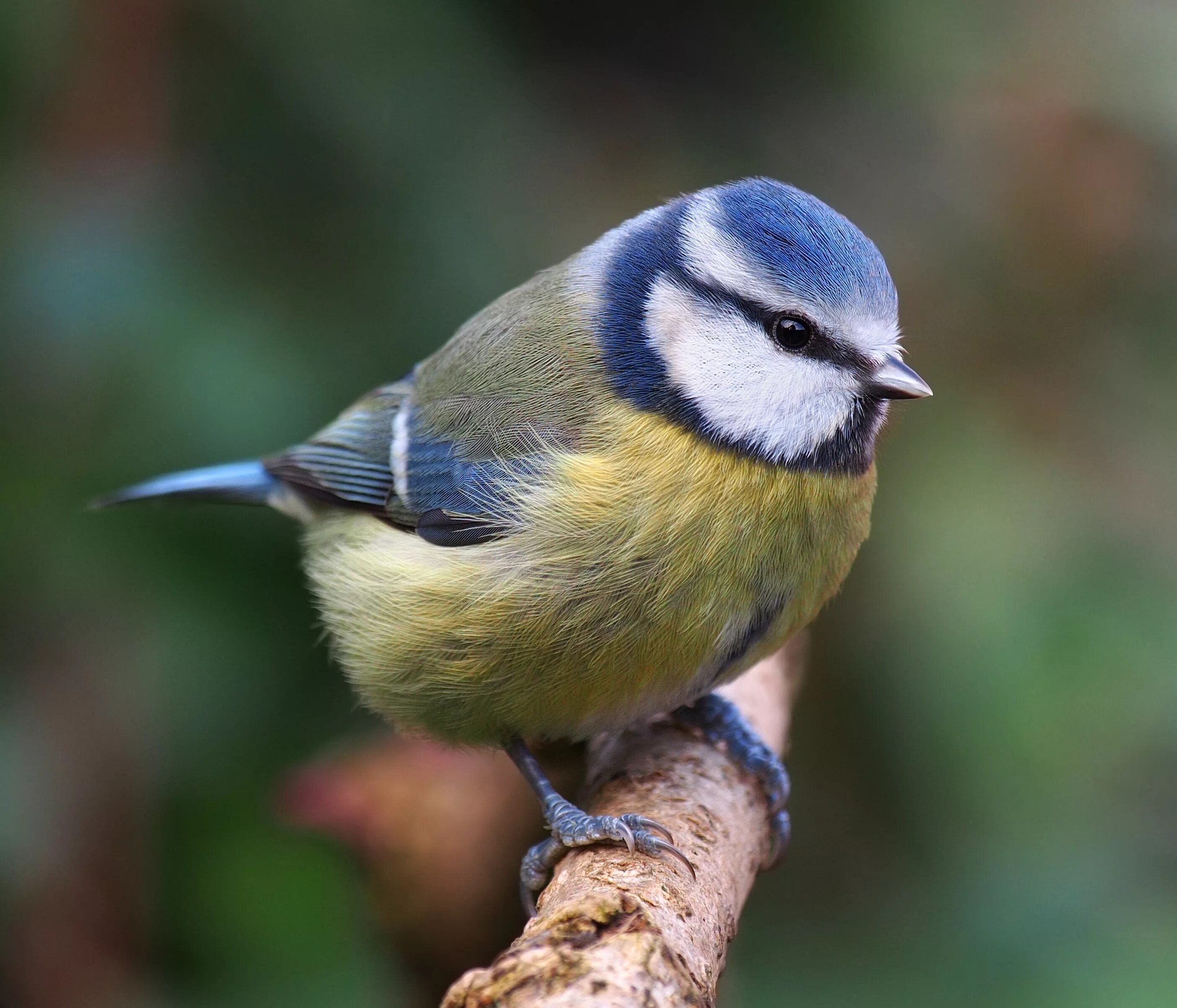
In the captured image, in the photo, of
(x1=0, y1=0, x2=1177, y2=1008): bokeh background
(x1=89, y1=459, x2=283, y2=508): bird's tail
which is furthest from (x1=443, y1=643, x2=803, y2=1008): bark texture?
(x1=89, y1=459, x2=283, y2=508): bird's tail

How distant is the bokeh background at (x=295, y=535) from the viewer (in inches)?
66.9

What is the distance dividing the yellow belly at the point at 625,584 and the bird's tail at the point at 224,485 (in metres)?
0.48

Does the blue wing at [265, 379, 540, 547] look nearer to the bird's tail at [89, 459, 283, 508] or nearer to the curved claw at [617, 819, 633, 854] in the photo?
the bird's tail at [89, 459, 283, 508]

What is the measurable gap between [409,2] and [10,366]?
2.60 feet

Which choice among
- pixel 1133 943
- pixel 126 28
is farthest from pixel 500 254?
pixel 1133 943

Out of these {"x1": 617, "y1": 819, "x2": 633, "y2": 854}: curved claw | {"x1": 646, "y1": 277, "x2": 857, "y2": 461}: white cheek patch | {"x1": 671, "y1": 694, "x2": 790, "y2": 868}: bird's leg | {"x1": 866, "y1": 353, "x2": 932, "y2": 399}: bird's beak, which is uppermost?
{"x1": 866, "y1": 353, "x2": 932, "y2": 399}: bird's beak

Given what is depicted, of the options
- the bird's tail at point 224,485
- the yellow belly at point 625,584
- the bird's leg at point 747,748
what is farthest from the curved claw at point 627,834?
the bird's tail at point 224,485

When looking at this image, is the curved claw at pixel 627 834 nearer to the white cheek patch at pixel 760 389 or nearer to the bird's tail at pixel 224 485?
the white cheek patch at pixel 760 389

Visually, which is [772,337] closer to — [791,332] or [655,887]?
[791,332]

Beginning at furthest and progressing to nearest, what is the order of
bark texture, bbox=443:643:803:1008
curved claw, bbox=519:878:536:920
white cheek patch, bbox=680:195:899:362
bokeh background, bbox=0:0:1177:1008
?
1. bokeh background, bbox=0:0:1177:1008
2. curved claw, bbox=519:878:536:920
3. white cheek patch, bbox=680:195:899:362
4. bark texture, bbox=443:643:803:1008

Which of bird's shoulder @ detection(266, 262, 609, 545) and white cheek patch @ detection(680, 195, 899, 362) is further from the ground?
white cheek patch @ detection(680, 195, 899, 362)

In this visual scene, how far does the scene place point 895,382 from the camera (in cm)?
129

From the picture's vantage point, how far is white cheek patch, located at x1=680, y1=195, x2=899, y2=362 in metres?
1.29

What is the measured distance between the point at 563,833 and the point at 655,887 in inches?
10.4
